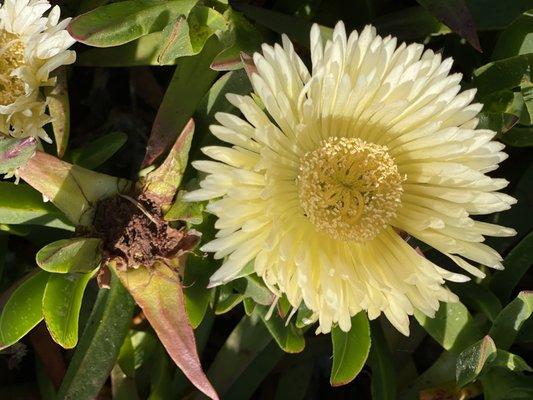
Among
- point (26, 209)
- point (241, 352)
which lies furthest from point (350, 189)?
point (26, 209)

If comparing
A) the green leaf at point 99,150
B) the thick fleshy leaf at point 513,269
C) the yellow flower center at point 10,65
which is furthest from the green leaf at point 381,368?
the yellow flower center at point 10,65

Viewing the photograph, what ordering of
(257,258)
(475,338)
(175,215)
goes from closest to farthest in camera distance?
(257,258)
(175,215)
(475,338)

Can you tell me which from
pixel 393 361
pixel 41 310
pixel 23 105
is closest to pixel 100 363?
pixel 41 310

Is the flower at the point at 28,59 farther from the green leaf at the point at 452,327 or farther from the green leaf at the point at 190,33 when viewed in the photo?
the green leaf at the point at 452,327

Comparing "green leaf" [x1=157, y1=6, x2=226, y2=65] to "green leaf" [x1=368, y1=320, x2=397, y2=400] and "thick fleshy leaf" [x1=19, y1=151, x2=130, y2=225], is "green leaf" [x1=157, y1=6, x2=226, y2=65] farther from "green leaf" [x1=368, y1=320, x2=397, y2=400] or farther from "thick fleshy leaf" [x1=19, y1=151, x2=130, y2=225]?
"green leaf" [x1=368, y1=320, x2=397, y2=400]

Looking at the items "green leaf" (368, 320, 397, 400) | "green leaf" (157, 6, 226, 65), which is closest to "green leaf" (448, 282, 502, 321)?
"green leaf" (368, 320, 397, 400)

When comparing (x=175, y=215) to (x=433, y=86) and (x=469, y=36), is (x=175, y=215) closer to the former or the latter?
(x=433, y=86)

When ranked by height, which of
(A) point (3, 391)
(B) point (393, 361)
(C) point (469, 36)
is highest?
(C) point (469, 36)

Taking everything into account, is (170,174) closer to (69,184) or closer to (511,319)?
(69,184)

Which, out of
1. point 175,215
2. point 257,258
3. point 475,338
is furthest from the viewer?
point 475,338
